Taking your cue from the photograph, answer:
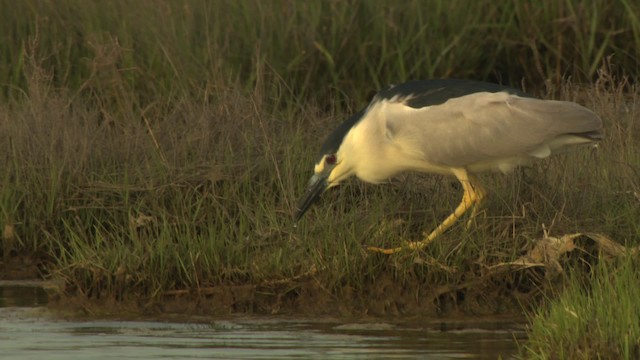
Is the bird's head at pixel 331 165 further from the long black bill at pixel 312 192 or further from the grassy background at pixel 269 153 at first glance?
the grassy background at pixel 269 153

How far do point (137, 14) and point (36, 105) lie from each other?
7.56ft

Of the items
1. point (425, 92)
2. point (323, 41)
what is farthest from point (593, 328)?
point (323, 41)

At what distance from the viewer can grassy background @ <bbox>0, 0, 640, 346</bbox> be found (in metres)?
7.20

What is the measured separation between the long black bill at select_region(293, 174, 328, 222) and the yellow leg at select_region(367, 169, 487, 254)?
0.64 meters

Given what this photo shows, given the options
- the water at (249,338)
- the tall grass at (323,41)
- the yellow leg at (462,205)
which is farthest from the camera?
the tall grass at (323,41)

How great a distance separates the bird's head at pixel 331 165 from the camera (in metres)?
7.85

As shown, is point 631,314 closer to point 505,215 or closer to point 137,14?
point 505,215

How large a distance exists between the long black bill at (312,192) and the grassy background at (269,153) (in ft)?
0.32

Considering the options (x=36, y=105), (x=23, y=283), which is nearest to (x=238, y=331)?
(x=23, y=283)

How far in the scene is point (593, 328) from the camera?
17.7 feet

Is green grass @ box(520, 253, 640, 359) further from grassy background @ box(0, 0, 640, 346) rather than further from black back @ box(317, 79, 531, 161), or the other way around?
black back @ box(317, 79, 531, 161)

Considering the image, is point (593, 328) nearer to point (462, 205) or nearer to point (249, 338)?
point (249, 338)

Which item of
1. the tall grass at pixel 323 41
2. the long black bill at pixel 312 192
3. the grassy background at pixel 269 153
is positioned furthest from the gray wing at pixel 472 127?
the tall grass at pixel 323 41

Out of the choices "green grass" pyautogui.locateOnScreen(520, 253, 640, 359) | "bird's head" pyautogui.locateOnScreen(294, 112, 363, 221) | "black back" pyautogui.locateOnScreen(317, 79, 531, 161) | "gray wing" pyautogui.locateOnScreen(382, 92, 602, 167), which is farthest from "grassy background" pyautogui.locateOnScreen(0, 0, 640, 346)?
"green grass" pyautogui.locateOnScreen(520, 253, 640, 359)
